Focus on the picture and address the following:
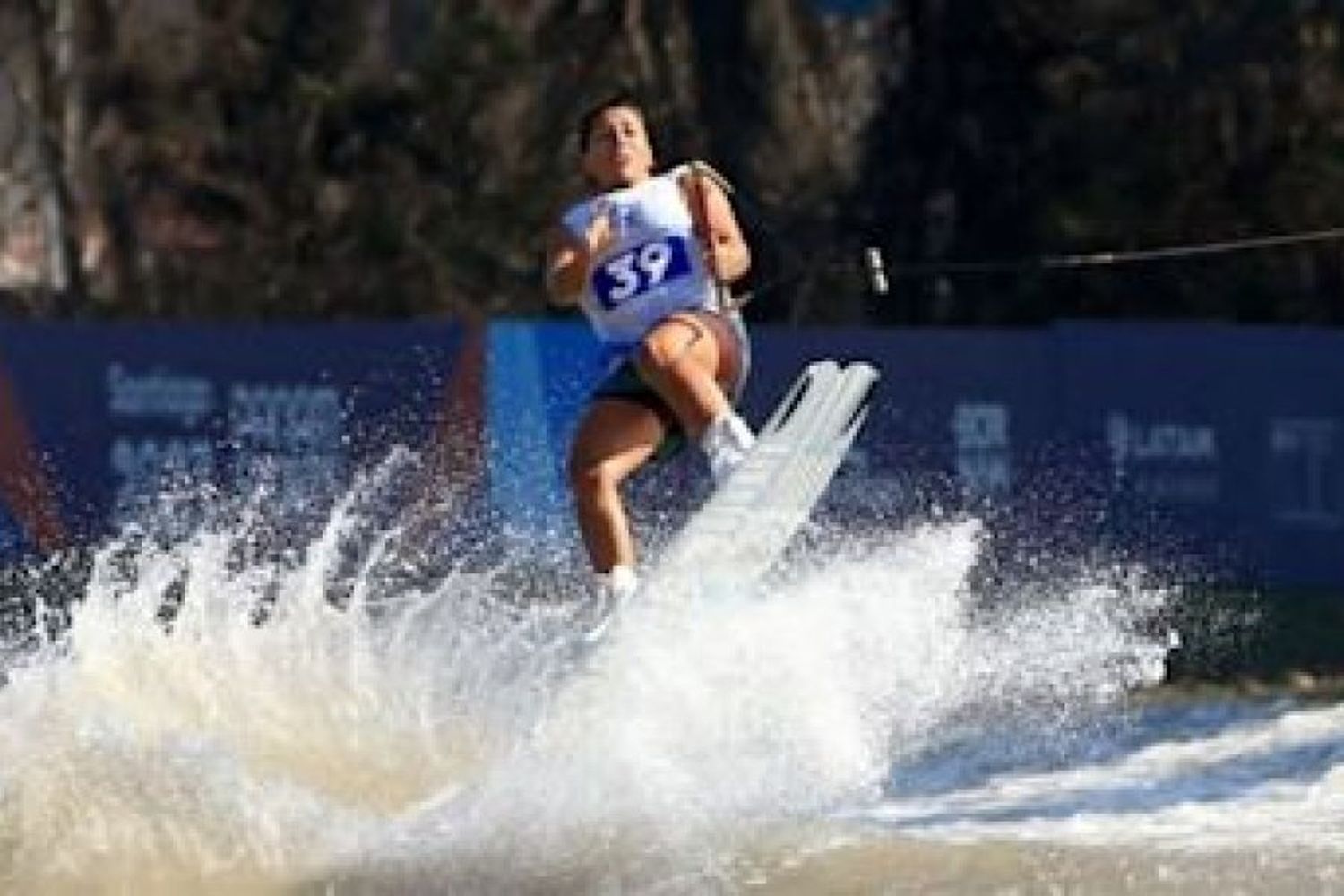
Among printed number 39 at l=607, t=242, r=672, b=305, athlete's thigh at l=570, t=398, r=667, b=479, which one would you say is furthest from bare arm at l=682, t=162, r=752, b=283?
athlete's thigh at l=570, t=398, r=667, b=479

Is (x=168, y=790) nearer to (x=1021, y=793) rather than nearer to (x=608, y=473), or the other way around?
(x=608, y=473)

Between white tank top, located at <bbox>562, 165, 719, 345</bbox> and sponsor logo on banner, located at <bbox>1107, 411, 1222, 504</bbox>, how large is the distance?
8.33 metres

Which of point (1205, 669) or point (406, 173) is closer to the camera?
point (1205, 669)

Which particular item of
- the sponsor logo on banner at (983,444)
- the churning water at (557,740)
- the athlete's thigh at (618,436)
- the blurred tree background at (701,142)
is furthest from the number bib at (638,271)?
the blurred tree background at (701,142)

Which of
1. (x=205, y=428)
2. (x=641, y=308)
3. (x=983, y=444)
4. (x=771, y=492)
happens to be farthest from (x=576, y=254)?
(x=983, y=444)

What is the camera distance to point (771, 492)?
8094 millimetres

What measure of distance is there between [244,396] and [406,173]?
974 cm

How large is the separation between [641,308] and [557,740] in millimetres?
1251

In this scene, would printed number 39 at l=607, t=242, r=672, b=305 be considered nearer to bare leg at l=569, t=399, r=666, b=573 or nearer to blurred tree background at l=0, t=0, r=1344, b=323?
bare leg at l=569, t=399, r=666, b=573

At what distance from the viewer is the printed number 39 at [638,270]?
8.19 m

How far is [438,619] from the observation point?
8.16 m

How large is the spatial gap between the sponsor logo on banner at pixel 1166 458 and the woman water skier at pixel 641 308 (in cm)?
828

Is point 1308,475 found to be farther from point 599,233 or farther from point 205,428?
point 599,233

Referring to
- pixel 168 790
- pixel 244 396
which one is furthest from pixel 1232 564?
pixel 168 790
